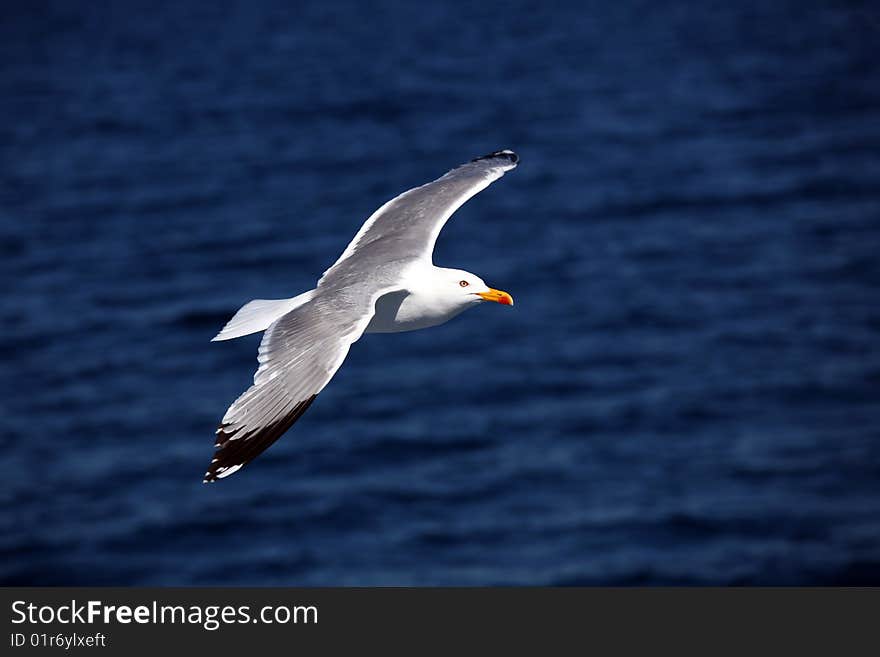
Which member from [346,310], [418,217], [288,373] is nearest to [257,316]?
[346,310]

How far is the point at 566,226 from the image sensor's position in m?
46.7

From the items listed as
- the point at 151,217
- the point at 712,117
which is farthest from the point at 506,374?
the point at 712,117

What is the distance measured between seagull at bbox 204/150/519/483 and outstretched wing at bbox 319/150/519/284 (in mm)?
12

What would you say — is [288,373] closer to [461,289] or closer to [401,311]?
[401,311]

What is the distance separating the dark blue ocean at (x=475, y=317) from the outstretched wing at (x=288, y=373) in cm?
1967

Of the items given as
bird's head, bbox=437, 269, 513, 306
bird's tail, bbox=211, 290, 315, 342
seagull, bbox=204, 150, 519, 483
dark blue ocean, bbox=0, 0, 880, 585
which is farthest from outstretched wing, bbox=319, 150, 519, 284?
dark blue ocean, bbox=0, 0, 880, 585

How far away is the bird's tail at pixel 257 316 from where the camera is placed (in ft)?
36.9

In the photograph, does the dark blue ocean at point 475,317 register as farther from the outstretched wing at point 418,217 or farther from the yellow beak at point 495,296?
the yellow beak at point 495,296

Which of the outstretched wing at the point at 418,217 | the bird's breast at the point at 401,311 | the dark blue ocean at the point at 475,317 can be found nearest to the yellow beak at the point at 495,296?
the bird's breast at the point at 401,311

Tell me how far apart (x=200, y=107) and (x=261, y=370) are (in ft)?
177

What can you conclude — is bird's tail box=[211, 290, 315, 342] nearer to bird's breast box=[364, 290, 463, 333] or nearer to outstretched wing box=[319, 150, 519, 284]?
bird's breast box=[364, 290, 463, 333]

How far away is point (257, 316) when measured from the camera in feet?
38.2

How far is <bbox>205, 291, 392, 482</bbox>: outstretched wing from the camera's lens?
9680 millimetres

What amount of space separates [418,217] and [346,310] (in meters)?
3.07
